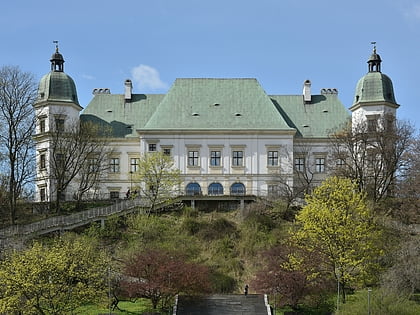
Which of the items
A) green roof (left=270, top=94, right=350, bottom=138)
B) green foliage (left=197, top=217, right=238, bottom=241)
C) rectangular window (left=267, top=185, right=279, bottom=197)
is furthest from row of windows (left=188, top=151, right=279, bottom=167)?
green foliage (left=197, top=217, right=238, bottom=241)

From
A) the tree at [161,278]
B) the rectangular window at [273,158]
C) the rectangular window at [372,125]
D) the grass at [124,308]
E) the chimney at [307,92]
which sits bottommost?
the grass at [124,308]

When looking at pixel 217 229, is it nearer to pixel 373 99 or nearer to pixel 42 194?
pixel 42 194

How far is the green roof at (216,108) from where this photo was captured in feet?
216

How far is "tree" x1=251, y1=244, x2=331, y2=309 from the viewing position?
4159cm

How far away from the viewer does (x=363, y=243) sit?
4300cm

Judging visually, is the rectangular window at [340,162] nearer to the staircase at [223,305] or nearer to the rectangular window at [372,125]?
the rectangular window at [372,125]

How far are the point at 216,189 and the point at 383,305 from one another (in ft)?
96.3

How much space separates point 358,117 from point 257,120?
27.8 feet

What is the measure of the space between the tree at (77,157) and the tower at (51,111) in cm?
101

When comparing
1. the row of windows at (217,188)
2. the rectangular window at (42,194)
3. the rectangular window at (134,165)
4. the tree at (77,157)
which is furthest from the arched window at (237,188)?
the rectangular window at (42,194)

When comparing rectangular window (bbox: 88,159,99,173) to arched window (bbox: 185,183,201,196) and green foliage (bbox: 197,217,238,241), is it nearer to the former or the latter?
arched window (bbox: 185,183,201,196)

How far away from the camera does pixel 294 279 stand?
41.8m

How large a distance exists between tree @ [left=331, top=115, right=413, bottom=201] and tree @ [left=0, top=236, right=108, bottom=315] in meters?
25.3

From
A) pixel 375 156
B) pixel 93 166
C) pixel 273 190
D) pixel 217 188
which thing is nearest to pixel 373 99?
pixel 375 156
